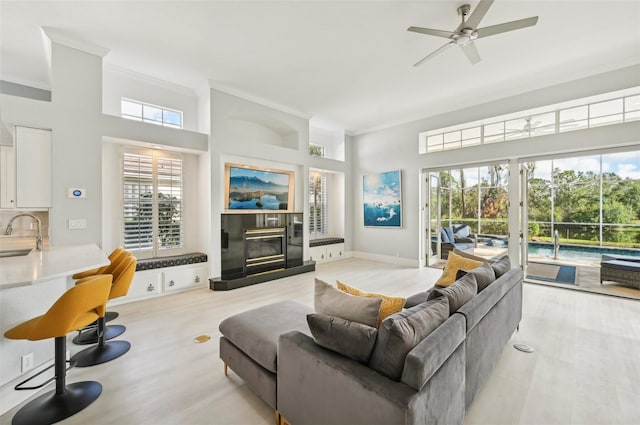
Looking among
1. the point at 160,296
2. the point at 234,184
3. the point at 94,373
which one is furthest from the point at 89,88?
the point at 94,373

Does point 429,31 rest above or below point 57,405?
above

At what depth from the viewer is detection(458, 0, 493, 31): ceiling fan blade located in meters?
2.22

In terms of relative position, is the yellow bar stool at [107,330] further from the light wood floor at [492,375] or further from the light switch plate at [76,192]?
the light switch plate at [76,192]

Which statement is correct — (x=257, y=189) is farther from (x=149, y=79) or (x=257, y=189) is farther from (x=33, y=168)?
(x=33, y=168)

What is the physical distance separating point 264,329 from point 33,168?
3.57m

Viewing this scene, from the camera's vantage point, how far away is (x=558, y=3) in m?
2.71

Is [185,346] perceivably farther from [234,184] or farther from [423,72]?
[423,72]

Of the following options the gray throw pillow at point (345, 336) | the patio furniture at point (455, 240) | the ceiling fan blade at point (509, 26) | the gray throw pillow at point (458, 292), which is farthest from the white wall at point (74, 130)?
the patio furniture at point (455, 240)

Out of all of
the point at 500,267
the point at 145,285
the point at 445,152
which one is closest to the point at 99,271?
the point at 145,285

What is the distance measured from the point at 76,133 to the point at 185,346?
311 cm

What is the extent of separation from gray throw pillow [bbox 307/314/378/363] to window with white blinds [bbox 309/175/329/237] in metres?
5.44

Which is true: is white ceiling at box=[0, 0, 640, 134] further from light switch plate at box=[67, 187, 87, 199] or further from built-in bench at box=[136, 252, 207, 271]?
built-in bench at box=[136, 252, 207, 271]

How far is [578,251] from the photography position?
23.6 ft

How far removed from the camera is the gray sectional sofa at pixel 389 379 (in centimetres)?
114
